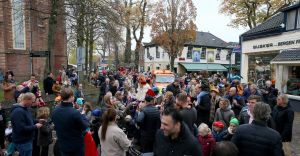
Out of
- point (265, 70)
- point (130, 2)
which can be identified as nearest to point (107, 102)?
point (265, 70)

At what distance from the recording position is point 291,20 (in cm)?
1530

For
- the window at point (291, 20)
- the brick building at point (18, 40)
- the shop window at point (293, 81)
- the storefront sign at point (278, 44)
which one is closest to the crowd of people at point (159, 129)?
the shop window at point (293, 81)

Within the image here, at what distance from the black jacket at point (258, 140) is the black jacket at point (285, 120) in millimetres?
2539

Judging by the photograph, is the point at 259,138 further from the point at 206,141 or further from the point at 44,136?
the point at 44,136

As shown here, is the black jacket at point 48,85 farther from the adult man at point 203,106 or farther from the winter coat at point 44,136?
the adult man at point 203,106

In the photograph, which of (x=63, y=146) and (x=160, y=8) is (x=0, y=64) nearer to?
(x=160, y=8)

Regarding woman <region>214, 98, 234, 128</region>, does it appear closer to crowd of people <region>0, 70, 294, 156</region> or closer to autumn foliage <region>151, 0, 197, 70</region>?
crowd of people <region>0, 70, 294, 156</region>

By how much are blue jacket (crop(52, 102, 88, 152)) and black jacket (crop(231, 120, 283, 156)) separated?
8.25 ft

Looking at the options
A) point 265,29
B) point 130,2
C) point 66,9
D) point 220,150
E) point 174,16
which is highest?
point 130,2

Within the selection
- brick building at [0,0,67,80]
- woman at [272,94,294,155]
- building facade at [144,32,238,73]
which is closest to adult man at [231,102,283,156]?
woman at [272,94,294,155]

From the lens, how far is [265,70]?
60.5 feet

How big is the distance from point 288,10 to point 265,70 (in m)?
4.72

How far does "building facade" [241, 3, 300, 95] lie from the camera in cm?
1431

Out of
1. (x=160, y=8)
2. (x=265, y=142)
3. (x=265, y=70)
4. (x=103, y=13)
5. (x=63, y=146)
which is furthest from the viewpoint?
(x=160, y=8)
